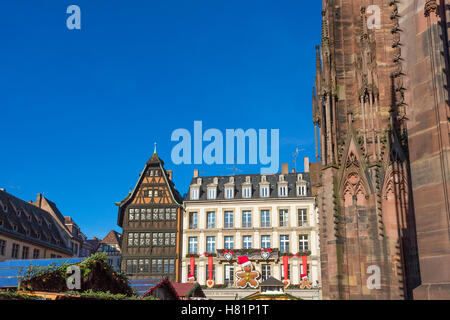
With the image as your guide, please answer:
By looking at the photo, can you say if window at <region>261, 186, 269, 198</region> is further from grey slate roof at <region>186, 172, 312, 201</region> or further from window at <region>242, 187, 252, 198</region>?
window at <region>242, 187, 252, 198</region>

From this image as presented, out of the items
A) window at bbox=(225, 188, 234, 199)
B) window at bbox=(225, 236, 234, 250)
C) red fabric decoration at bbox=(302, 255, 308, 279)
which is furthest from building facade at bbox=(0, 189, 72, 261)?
red fabric decoration at bbox=(302, 255, 308, 279)

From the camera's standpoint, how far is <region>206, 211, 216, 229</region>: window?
2190 inches

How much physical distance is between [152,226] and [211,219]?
7073mm

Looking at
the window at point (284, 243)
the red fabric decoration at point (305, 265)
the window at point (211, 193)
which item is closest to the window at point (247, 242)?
the window at point (284, 243)

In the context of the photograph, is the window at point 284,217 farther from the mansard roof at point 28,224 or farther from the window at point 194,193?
the mansard roof at point 28,224

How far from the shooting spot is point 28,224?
56.7m

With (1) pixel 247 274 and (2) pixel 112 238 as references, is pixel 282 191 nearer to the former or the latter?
(1) pixel 247 274

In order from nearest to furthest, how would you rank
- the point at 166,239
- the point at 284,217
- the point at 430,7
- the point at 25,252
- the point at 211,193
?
the point at 430,7 < the point at 25,252 < the point at 284,217 < the point at 166,239 < the point at 211,193

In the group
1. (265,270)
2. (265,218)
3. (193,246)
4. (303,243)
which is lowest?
(265,270)

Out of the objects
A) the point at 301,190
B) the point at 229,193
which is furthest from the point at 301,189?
the point at 229,193

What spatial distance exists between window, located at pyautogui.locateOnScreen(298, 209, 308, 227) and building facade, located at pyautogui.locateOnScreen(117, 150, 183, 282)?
13971 millimetres

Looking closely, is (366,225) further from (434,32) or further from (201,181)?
(201,181)
